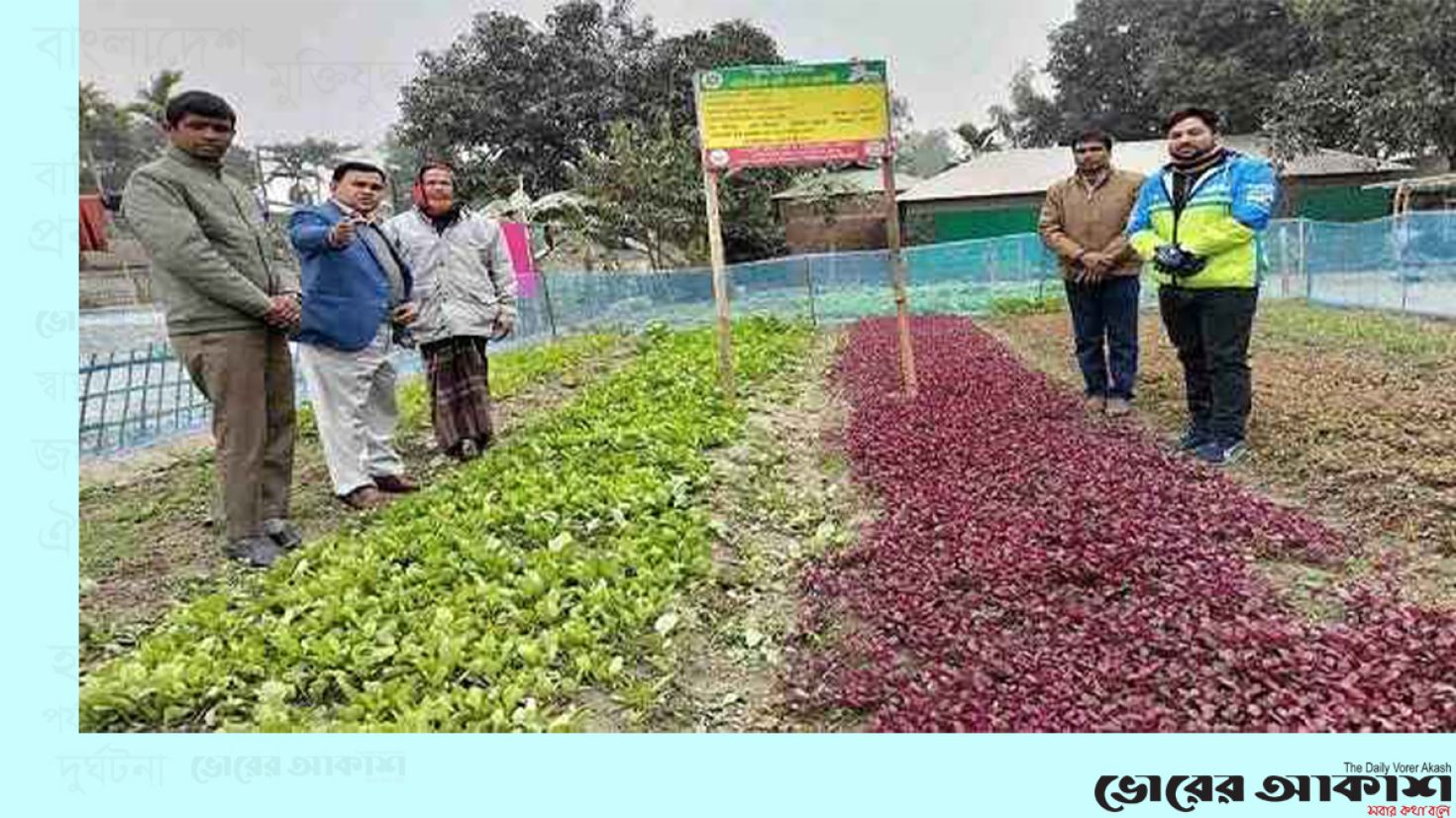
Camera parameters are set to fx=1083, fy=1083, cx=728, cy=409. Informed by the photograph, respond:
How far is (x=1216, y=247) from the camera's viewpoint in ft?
17.8

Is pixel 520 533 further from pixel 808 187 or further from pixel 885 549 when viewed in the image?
pixel 808 187

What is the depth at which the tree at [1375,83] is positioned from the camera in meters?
26.0

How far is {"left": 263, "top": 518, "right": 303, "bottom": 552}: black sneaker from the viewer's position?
187 inches

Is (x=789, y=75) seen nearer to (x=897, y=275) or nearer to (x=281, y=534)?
(x=897, y=275)

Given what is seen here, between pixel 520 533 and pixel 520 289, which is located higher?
pixel 520 289

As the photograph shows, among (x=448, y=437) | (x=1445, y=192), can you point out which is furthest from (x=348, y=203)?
(x=1445, y=192)

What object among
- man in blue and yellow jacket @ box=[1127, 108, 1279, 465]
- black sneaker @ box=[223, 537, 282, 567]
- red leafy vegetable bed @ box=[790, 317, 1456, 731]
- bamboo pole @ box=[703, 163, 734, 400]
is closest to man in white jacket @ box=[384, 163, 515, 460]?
bamboo pole @ box=[703, 163, 734, 400]

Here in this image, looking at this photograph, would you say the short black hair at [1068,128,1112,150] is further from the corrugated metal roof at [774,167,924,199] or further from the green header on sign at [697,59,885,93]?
the corrugated metal roof at [774,167,924,199]

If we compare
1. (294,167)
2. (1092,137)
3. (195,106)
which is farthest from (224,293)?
(294,167)

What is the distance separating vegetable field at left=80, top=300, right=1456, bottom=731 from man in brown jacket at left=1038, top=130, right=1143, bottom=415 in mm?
776

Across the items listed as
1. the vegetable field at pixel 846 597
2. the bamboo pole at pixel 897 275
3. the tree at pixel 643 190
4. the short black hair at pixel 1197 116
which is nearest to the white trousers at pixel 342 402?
the vegetable field at pixel 846 597

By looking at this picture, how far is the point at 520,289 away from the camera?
53.1ft
